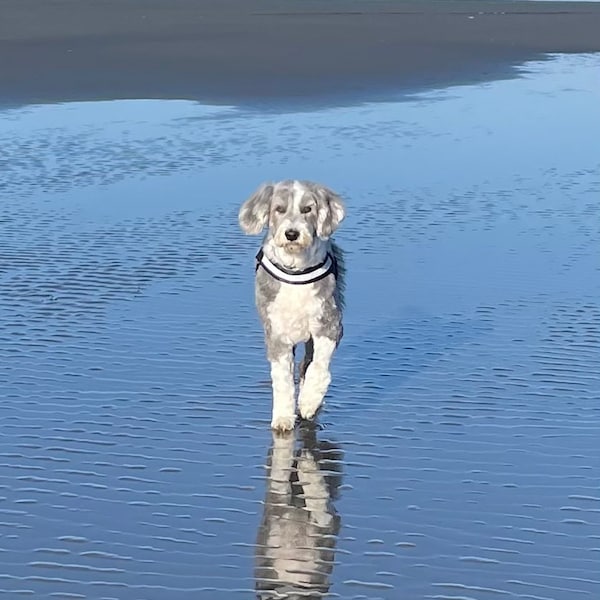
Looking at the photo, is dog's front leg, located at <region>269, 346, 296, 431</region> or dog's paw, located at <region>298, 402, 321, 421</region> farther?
dog's paw, located at <region>298, 402, 321, 421</region>

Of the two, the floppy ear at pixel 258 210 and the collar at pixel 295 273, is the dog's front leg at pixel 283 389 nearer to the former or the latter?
the collar at pixel 295 273

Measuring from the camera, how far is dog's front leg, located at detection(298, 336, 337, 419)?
761 cm

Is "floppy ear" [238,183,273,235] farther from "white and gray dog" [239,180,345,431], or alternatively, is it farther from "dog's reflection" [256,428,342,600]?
"dog's reflection" [256,428,342,600]

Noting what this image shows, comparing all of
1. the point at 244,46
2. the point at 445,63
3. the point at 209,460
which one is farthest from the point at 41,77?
the point at 209,460

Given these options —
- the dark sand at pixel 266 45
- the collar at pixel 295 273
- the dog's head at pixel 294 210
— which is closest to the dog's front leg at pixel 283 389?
the collar at pixel 295 273

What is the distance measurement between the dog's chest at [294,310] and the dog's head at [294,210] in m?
0.25

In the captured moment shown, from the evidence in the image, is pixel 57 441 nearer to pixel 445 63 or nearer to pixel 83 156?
pixel 83 156

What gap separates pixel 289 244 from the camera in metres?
7.29

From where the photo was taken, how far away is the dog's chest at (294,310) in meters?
7.52

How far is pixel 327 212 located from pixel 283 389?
88cm

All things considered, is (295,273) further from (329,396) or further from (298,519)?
(298,519)

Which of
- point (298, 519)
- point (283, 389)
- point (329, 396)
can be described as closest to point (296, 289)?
point (283, 389)

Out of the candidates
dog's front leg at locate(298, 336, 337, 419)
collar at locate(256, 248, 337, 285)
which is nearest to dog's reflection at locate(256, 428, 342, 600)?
dog's front leg at locate(298, 336, 337, 419)

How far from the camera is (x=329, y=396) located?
8.04m
